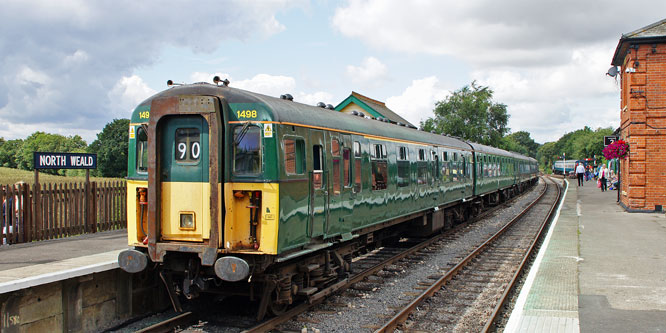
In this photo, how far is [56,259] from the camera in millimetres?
8297

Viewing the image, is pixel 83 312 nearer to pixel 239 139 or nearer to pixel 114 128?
pixel 239 139

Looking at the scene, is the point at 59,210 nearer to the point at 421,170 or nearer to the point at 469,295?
the point at 421,170

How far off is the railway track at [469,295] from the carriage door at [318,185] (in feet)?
5.52

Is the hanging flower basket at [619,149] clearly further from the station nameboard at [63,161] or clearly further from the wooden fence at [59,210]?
the station nameboard at [63,161]

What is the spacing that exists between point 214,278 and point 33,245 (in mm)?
4983

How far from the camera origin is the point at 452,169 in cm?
1642

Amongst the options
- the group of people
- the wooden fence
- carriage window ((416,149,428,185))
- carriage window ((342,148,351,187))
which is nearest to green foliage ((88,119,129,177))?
the group of people

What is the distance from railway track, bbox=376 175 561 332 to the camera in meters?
7.42

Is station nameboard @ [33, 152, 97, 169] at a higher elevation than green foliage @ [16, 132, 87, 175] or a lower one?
lower

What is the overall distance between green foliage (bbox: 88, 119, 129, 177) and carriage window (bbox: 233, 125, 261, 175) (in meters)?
52.4

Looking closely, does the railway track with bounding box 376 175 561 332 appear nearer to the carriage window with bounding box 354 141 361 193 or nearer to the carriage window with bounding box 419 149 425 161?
the carriage window with bounding box 354 141 361 193

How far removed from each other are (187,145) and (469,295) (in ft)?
17.7

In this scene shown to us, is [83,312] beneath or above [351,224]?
beneath

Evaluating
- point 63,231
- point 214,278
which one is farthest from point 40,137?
point 214,278
